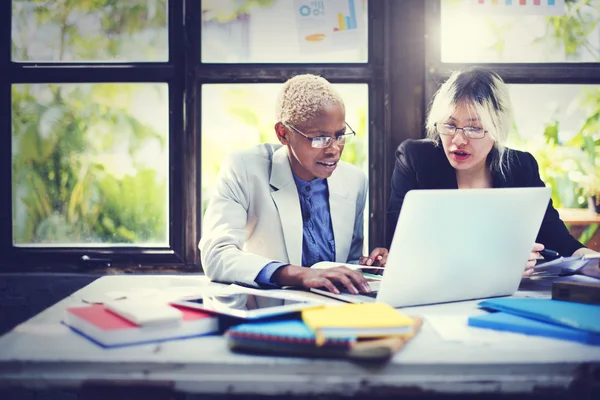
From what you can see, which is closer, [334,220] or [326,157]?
[326,157]

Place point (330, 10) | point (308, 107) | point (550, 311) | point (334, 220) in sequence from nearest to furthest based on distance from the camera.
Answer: point (550, 311), point (308, 107), point (334, 220), point (330, 10)

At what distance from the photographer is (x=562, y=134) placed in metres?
2.41

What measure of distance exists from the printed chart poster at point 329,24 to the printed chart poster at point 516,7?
0.47 meters

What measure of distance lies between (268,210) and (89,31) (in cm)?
118

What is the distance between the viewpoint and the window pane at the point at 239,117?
2.40 meters

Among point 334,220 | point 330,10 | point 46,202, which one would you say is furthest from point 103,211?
point 330,10

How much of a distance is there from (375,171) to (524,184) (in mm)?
601

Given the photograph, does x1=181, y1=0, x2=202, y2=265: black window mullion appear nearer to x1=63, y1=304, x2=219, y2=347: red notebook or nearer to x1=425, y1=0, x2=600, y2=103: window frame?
x1=425, y1=0, x2=600, y2=103: window frame

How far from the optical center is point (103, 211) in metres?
2.42

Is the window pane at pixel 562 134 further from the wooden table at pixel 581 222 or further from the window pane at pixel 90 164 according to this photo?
the window pane at pixel 90 164

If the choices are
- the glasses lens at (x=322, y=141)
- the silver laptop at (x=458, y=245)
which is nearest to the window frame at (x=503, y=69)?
the glasses lens at (x=322, y=141)

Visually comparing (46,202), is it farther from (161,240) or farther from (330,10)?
(330,10)

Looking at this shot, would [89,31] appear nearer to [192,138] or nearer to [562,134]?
[192,138]

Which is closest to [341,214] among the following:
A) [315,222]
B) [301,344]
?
[315,222]
